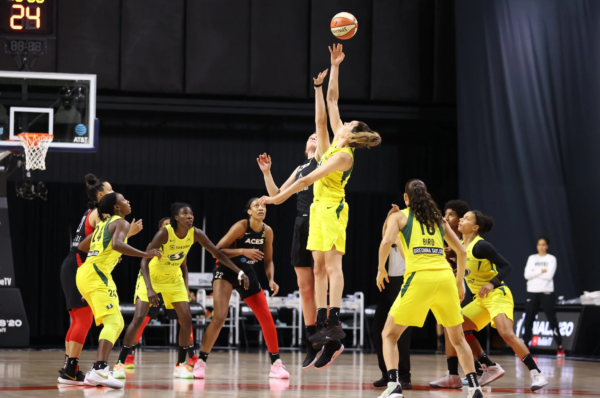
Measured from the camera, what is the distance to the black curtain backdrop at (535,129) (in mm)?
15172

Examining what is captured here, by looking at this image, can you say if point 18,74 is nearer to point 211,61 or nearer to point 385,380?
point 211,61

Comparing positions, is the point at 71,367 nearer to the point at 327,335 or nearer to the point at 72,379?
the point at 72,379

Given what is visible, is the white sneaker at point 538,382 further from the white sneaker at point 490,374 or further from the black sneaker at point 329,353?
the black sneaker at point 329,353

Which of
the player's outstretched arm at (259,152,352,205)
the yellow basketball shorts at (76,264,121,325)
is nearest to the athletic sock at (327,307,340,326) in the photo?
the player's outstretched arm at (259,152,352,205)

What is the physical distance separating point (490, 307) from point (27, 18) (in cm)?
823

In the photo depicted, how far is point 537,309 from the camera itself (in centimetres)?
1405

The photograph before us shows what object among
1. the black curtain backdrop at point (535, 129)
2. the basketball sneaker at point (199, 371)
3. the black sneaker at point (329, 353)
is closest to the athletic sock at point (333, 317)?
the black sneaker at point (329, 353)

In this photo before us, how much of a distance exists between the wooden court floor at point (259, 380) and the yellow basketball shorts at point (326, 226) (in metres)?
1.29

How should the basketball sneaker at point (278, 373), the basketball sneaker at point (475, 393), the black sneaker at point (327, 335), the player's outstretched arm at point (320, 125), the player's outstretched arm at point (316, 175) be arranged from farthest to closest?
the basketball sneaker at point (278, 373) < the player's outstretched arm at point (320, 125) < the black sneaker at point (327, 335) < the basketball sneaker at point (475, 393) < the player's outstretched arm at point (316, 175)

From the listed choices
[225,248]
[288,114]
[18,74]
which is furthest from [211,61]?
[225,248]

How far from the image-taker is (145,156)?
58.9ft

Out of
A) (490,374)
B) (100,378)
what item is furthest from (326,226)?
(490,374)

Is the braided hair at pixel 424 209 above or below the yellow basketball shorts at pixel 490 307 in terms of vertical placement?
above

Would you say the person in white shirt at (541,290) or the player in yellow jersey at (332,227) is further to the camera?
the person in white shirt at (541,290)
